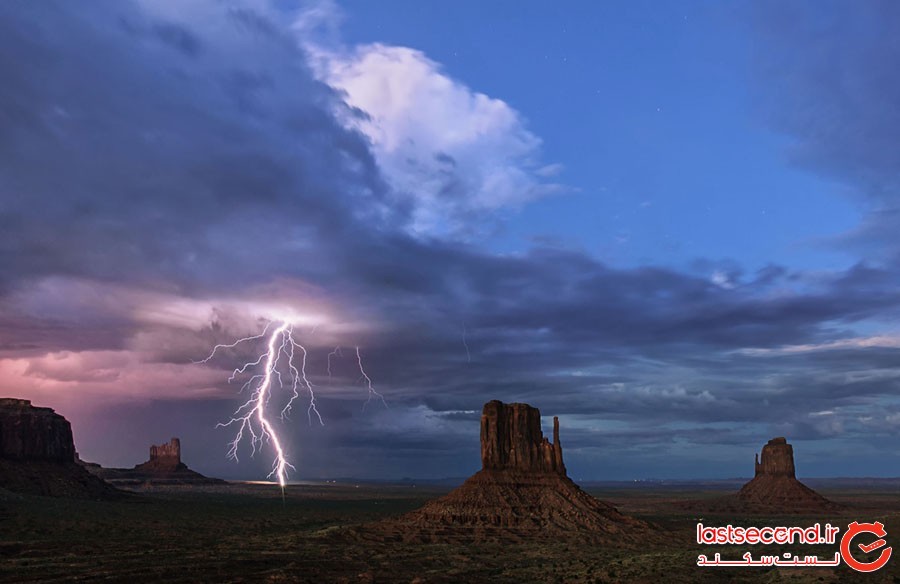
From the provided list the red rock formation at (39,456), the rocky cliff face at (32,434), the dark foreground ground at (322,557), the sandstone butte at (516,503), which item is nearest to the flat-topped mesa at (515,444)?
the sandstone butte at (516,503)

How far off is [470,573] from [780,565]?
22256 millimetres

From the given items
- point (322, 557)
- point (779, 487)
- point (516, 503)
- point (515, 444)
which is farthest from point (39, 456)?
point (779, 487)

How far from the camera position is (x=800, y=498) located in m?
159

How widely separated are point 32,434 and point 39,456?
19.1 ft

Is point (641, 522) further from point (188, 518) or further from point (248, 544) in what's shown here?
point (188, 518)

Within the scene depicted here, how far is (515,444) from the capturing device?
327 feet

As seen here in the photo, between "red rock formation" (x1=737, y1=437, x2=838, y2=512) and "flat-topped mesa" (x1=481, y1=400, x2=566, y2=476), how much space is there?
83021mm

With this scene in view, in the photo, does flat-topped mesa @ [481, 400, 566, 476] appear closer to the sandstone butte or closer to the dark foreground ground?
the sandstone butte

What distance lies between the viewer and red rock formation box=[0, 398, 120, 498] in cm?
15312

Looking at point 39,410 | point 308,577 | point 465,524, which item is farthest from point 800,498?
point 39,410

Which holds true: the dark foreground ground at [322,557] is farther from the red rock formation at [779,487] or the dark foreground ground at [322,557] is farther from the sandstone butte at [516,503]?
the red rock formation at [779,487]

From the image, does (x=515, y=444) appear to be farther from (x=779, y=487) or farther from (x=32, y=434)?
(x=32, y=434)

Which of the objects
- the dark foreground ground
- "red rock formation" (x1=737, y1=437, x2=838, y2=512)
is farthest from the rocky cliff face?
"red rock formation" (x1=737, y1=437, x2=838, y2=512)

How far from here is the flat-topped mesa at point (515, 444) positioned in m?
98.9
